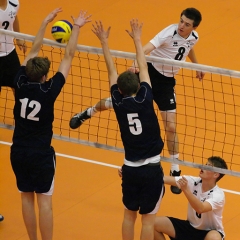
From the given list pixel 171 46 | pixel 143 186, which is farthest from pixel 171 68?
pixel 143 186

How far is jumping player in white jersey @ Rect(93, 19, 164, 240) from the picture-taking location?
7844 mm

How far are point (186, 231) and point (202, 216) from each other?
0.87 ft

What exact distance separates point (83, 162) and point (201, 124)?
2.13 metres

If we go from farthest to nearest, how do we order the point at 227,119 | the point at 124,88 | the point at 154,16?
the point at 154,16, the point at 227,119, the point at 124,88

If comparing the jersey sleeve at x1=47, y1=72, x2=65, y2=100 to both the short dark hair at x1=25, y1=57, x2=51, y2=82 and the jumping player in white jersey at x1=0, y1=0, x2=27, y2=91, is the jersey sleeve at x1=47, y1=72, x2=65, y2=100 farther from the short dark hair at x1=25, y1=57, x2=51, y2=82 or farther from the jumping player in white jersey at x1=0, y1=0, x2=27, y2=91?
the jumping player in white jersey at x1=0, y1=0, x2=27, y2=91

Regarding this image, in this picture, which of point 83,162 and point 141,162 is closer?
point 141,162

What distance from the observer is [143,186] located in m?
8.04

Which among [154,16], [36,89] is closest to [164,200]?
[36,89]

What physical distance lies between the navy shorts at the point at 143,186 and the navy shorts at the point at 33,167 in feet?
2.83

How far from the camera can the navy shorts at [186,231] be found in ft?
28.3

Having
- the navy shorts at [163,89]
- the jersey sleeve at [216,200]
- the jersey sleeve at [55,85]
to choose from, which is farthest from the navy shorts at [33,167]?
the navy shorts at [163,89]

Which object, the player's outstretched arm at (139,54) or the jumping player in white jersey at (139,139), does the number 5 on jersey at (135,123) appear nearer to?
the jumping player in white jersey at (139,139)

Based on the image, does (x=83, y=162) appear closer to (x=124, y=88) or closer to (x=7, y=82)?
(x=7, y=82)

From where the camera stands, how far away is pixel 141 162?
799 centimetres
